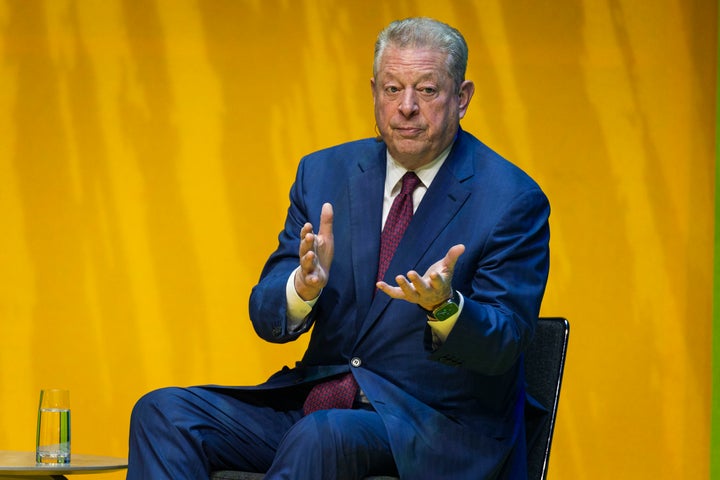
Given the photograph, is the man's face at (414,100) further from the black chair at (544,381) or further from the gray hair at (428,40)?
the black chair at (544,381)

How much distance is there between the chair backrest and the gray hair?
2.04ft

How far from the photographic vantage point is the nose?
→ 111 inches

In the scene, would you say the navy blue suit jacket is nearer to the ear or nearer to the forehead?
the ear

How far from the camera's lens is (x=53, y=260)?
473 cm

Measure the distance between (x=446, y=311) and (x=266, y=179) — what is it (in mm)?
2277

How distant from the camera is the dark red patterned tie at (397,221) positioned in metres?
2.84

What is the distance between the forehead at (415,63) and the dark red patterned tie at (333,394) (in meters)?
0.68

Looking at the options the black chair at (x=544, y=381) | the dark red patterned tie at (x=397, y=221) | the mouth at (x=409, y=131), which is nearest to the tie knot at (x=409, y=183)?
the dark red patterned tie at (x=397, y=221)

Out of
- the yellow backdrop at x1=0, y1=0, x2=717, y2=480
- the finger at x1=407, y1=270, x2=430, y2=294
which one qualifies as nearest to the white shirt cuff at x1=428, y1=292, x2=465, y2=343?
the finger at x1=407, y1=270, x2=430, y2=294

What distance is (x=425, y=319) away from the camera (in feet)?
9.07

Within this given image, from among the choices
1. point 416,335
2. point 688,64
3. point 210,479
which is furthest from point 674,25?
point 210,479

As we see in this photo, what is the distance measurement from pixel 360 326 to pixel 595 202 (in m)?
1.94

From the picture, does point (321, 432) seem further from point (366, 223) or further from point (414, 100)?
point (414, 100)

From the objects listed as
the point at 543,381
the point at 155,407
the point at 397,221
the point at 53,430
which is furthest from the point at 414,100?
the point at 53,430
